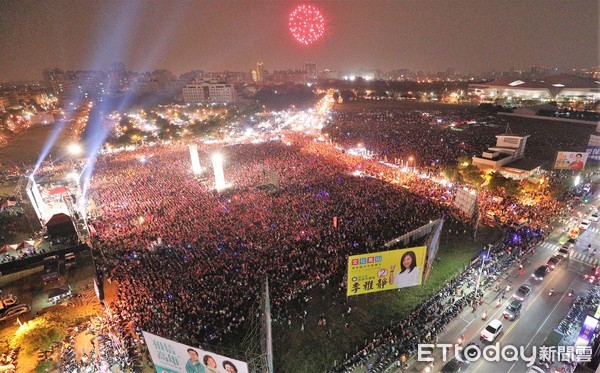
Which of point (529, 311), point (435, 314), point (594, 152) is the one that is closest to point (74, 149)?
point (435, 314)

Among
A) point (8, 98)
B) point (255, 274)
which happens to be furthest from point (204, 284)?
point (8, 98)

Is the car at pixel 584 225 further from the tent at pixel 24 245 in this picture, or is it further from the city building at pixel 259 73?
the city building at pixel 259 73

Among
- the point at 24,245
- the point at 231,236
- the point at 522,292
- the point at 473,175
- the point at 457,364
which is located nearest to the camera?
the point at 457,364

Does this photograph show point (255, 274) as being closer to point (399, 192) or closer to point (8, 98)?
point (399, 192)

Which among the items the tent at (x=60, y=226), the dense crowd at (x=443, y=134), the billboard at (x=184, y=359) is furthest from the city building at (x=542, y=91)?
the billboard at (x=184, y=359)

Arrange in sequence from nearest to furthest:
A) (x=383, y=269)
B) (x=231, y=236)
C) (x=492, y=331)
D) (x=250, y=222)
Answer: (x=492, y=331), (x=383, y=269), (x=231, y=236), (x=250, y=222)

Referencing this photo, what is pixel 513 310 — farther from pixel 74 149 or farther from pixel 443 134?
pixel 74 149
